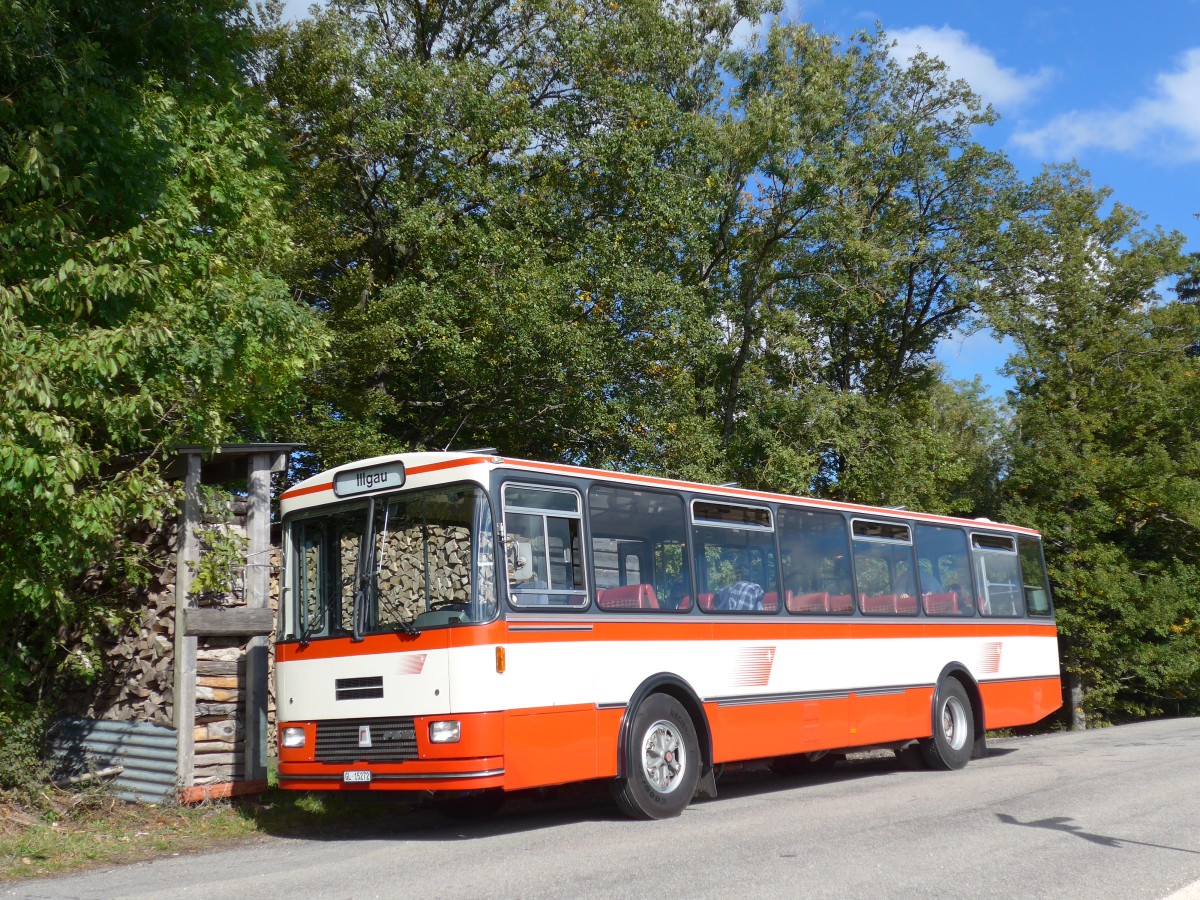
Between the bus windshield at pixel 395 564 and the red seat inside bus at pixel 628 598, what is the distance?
1.37 m

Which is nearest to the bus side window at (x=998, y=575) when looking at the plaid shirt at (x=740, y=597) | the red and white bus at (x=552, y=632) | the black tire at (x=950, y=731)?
the black tire at (x=950, y=731)

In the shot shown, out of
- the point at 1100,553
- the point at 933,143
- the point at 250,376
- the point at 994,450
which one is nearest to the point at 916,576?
the point at 250,376

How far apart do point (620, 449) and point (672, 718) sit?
39.0ft

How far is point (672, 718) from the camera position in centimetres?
1068

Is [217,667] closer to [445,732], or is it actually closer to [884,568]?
[445,732]

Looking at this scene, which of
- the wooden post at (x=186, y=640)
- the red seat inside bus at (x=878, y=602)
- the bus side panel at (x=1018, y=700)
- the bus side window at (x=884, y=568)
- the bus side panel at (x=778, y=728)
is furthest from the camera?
the bus side panel at (x=1018, y=700)

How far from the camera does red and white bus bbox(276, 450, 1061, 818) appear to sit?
9.09m

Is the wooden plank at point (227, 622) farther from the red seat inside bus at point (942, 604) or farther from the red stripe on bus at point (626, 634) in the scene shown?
the red seat inside bus at point (942, 604)

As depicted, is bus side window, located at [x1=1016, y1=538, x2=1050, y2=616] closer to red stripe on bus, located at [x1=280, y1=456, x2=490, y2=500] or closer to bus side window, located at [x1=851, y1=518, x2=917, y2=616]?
bus side window, located at [x1=851, y1=518, x2=917, y2=616]

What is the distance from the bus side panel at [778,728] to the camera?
36.9 ft

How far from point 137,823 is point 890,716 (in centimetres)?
834

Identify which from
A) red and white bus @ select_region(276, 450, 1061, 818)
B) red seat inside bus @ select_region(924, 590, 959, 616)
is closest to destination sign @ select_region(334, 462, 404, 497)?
red and white bus @ select_region(276, 450, 1061, 818)

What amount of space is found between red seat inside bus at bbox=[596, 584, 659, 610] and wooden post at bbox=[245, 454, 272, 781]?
394cm

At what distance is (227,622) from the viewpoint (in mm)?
11594
